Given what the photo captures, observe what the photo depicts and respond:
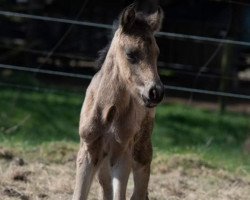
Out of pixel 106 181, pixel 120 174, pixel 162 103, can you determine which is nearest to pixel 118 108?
pixel 120 174

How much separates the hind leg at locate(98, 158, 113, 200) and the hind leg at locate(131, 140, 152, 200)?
0.84 feet

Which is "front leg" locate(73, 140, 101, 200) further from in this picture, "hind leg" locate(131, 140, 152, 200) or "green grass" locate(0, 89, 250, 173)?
"green grass" locate(0, 89, 250, 173)

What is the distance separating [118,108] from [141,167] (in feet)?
2.18

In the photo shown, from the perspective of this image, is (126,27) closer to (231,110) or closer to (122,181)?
(122,181)

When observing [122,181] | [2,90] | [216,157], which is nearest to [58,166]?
[216,157]

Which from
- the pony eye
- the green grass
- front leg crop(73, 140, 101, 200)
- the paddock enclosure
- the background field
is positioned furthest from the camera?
the green grass

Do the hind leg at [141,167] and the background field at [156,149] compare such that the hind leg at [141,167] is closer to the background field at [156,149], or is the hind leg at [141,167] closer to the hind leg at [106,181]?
the hind leg at [106,181]

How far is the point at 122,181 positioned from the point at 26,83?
8103mm

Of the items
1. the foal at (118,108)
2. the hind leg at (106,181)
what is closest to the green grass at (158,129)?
the hind leg at (106,181)

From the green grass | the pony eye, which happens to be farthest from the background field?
the pony eye

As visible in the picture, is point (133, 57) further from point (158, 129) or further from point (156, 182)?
point (158, 129)

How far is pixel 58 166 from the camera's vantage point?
8.30m

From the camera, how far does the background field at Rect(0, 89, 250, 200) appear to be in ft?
24.7

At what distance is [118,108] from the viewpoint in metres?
5.62
